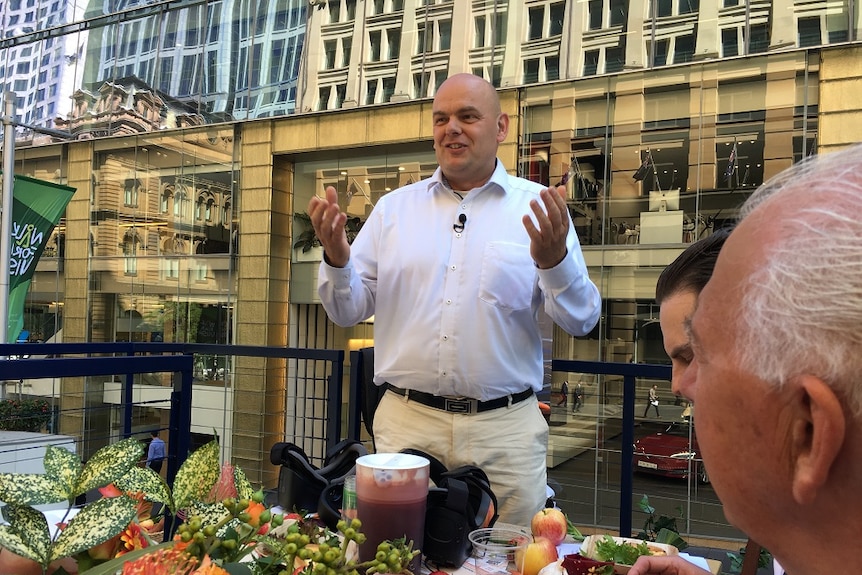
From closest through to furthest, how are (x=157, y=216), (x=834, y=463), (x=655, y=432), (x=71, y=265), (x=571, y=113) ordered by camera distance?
(x=834, y=463) < (x=655, y=432) < (x=571, y=113) < (x=157, y=216) < (x=71, y=265)

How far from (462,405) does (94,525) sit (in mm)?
1297

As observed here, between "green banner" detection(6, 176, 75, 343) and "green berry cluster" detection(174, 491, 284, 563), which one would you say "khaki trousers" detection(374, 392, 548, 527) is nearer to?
"green berry cluster" detection(174, 491, 284, 563)

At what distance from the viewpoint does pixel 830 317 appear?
1.42 ft

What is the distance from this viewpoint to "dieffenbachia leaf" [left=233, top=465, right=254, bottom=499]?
821mm

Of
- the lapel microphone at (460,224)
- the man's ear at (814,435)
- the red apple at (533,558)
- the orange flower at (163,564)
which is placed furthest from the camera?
the lapel microphone at (460,224)

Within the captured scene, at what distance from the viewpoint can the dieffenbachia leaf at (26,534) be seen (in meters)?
0.64

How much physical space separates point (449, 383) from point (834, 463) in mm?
1471

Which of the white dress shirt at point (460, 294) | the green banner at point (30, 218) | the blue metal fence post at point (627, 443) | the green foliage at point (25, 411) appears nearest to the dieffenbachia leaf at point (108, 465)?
the white dress shirt at point (460, 294)

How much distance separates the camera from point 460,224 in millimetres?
2053

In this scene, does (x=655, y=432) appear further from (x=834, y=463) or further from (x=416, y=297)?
(x=834, y=463)

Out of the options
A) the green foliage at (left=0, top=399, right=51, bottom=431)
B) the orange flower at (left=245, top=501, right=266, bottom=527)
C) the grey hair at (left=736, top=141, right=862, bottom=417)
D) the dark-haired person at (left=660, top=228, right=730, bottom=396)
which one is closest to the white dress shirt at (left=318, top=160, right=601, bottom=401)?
the dark-haired person at (left=660, top=228, right=730, bottom=396)

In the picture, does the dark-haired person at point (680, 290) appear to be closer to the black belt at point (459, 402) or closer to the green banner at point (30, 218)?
the black belt at point (459, 402)

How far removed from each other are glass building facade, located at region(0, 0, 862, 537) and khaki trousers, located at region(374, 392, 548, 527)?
5.88m

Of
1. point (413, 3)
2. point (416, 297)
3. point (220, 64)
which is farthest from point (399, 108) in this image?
point (416, 297)
